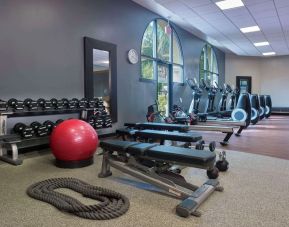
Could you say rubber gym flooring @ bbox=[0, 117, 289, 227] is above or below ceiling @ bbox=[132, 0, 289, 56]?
below

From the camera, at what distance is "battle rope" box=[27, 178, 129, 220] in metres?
1.83

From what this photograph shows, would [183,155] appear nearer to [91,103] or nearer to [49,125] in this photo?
[49,125]

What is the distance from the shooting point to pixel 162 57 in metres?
7.39

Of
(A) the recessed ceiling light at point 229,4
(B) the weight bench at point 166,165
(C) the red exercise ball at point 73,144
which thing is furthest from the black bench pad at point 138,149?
(A) the recessed ceiling light at point 229,4

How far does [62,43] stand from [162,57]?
11.9 feet

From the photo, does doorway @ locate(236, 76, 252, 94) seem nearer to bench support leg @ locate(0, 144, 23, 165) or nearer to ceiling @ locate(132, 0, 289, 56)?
ceiling @ locate(132, 0, 289, 56)

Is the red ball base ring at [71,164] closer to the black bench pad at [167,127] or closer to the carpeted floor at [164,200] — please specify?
the carpeted floor at [164,200]

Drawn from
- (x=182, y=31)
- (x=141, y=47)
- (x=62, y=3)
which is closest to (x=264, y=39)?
(x=182, y=31)

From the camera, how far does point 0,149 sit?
3.48m

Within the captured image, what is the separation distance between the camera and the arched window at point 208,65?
402 inches

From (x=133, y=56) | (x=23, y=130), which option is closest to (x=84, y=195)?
(x=23, y=130)

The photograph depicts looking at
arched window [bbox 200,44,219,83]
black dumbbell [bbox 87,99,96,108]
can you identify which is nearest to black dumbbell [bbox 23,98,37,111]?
black dumbbell [bbox 87,99,96,108]

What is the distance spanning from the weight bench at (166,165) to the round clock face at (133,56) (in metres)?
3.64

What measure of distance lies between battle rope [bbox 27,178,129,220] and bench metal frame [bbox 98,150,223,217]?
31 centimetres
